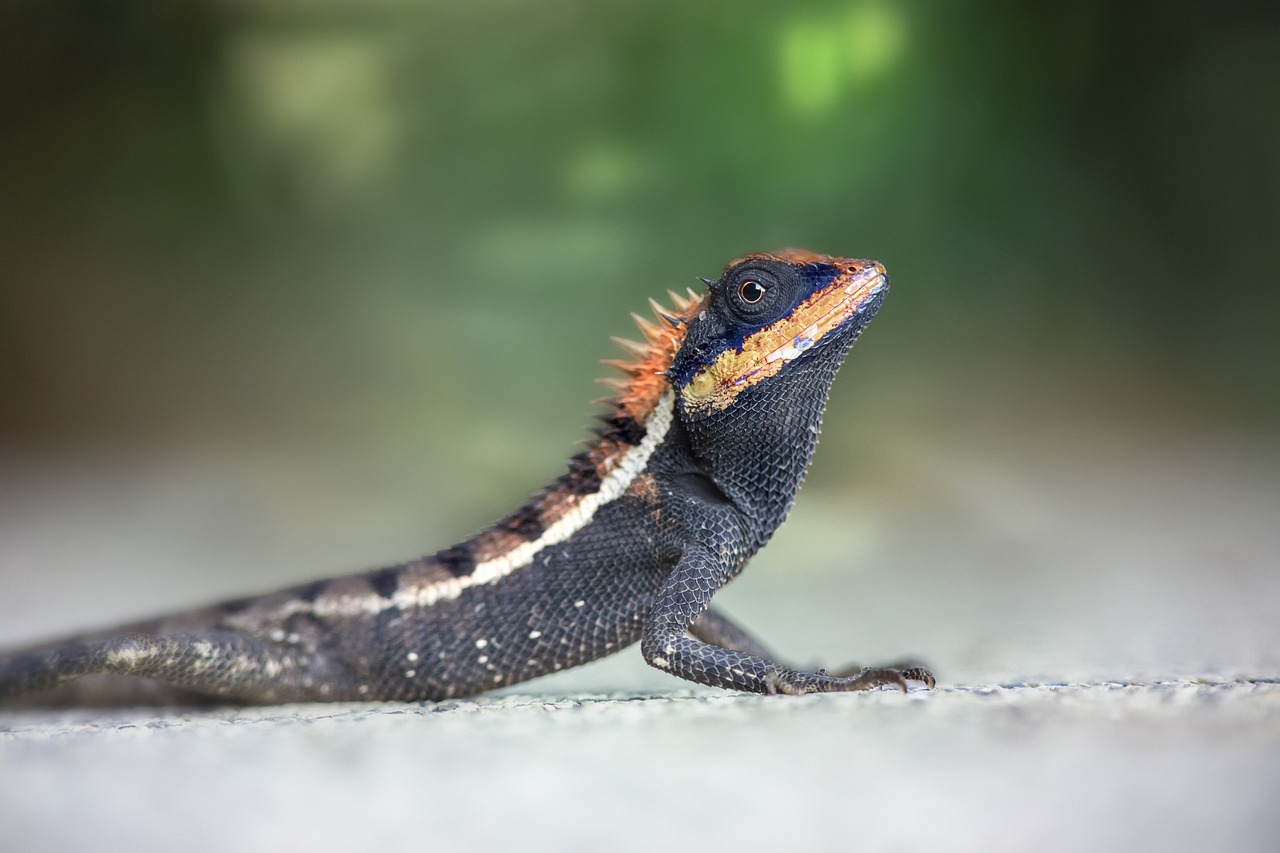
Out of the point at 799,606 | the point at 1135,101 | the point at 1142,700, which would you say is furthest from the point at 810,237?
the point at 1142,700

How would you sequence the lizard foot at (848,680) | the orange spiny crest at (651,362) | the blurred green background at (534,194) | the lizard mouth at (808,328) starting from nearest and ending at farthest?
the lizard foot at (848,680) < the lizard mouth at (808,328) < the orange spiny crest at (651,362) < the blurred green background at (534,194)

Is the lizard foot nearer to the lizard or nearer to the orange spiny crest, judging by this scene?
the lizard

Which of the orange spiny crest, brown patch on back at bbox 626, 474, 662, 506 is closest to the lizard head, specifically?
the orange spiny crest

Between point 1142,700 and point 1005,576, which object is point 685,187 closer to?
point 1005,576

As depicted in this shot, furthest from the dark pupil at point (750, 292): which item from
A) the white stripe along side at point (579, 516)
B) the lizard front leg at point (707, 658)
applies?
the lizard front leg at point (707, 658)

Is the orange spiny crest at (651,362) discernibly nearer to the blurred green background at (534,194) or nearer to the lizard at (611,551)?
the lizard at (611,551)

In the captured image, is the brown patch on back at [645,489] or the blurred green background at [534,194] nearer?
the brown patch on back at [645,489]
